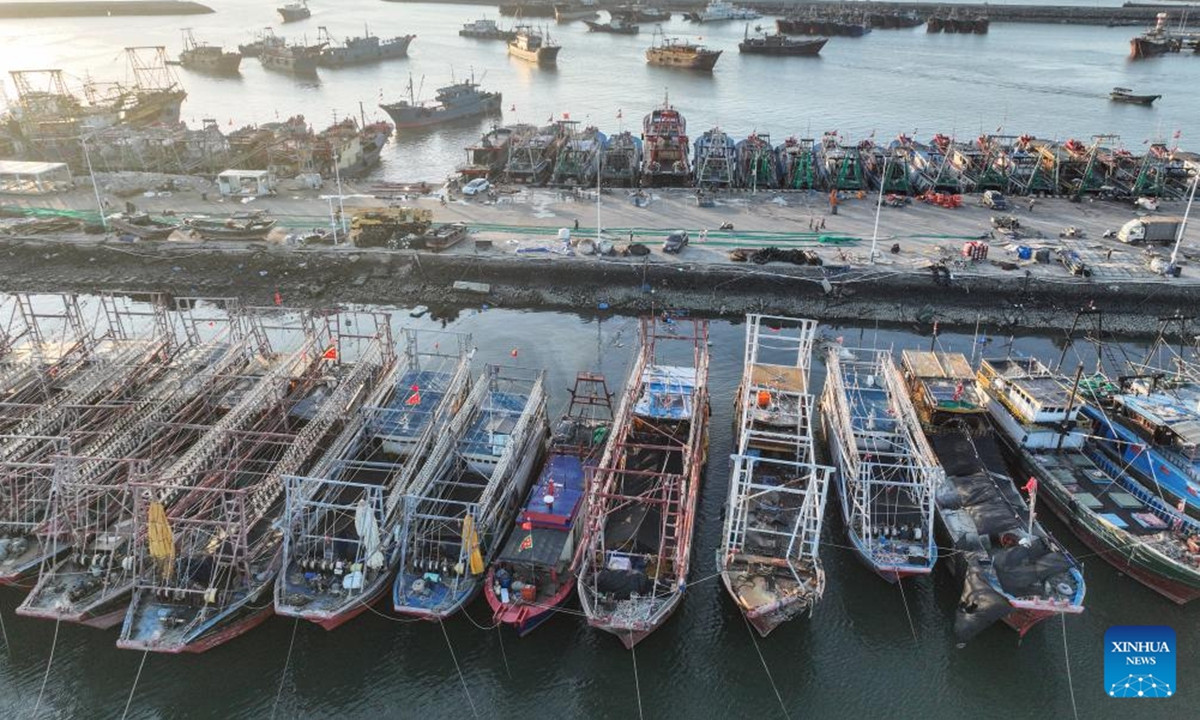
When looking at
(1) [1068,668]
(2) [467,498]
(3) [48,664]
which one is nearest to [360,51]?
(2) [467,498]

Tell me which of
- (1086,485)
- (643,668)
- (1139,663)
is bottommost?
(643,668)

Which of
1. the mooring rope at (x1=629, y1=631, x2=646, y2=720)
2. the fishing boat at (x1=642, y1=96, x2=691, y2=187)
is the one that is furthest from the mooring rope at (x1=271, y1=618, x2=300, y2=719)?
the fishing boat at (x1=642, y1=96, x2=691, y2=187)

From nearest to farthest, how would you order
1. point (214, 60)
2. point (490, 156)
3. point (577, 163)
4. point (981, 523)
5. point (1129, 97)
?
point (981, 523), point (577, 163), point (490, 156), point (1129, 97), point (214, 60)

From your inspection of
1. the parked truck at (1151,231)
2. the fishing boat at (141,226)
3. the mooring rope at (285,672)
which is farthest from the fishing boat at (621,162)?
the mooring rope at (285,672)

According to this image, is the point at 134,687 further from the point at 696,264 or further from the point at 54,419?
the point at 696,264

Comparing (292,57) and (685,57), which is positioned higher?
(685,57)

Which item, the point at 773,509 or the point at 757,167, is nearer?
the point at 773,509

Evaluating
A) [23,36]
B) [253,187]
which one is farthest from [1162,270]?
[23,36]

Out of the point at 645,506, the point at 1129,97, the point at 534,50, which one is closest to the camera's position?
the point at 645,506
